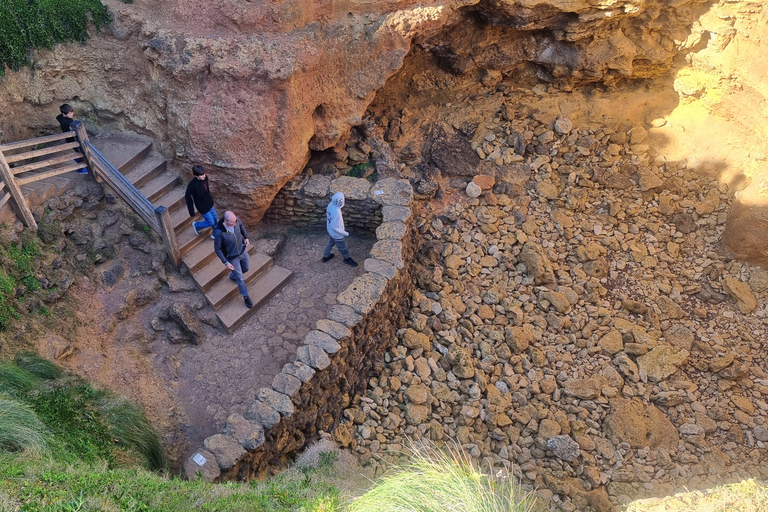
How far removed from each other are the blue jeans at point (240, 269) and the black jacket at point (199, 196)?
0.86 m

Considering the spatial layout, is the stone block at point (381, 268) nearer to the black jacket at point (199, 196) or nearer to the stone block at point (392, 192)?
the stone block at point (392, 192)

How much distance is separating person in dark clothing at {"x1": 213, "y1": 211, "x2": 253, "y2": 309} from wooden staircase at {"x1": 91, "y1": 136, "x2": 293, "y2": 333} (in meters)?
0.30

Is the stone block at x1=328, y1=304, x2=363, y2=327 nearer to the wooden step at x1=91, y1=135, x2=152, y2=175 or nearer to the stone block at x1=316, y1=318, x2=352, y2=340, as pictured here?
the stone block at x1=316, y1=318, x2=352, y2=340

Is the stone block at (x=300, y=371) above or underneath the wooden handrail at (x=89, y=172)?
underneath

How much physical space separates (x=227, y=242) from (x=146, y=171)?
2106 millimetres

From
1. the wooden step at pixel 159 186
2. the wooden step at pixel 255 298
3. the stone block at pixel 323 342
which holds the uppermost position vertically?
the wooden step at pixel 159 186

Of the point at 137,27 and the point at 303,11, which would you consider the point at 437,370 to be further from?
the point at 137,27

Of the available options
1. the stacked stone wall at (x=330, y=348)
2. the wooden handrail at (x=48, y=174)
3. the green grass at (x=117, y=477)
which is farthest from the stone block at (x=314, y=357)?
the wooden handrail at (x=48, y=174)

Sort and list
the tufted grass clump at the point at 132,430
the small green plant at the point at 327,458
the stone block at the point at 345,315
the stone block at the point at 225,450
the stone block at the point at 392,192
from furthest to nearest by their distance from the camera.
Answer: the stone block at the point at 392,192 < the stone block at the point at 345,315 < the small green plant at the point at 327,458 < the stone block at the point at 225,450 < the tufted grass clump at the point at 132,430

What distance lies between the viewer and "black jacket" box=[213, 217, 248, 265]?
6.68 metres

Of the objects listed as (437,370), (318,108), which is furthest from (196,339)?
(318,108)

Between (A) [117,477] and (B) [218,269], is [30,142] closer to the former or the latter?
(B) [218,269]

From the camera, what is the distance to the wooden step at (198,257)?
7.44 metres

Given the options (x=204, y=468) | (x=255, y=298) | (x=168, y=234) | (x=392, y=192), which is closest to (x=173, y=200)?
(x=168, y=234)
